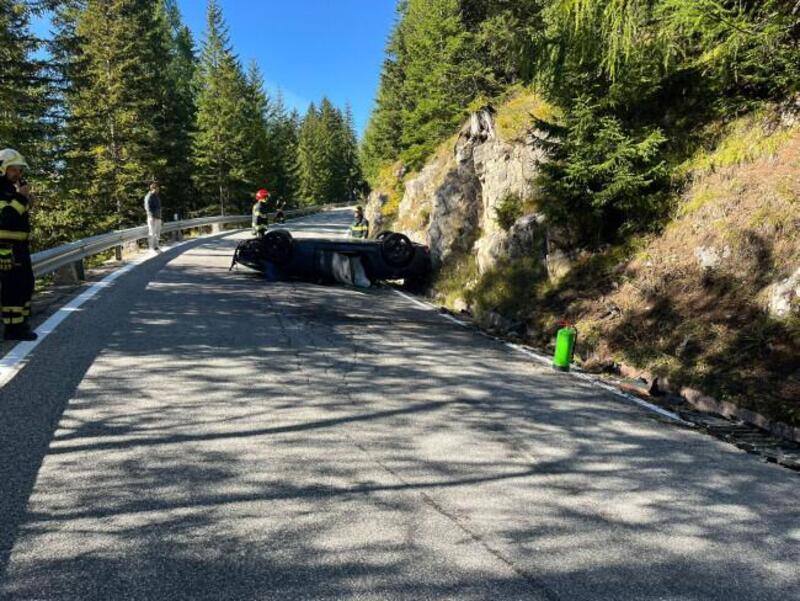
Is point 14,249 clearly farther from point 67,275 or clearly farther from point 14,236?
point 67,275

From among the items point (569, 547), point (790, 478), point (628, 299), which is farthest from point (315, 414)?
point (628, 299)

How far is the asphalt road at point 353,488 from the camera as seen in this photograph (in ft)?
8.30

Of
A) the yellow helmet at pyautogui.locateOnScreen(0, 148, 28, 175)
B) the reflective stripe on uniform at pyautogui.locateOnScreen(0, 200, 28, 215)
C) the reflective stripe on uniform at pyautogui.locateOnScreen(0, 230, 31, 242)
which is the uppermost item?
the yellow helmet at pyautogui.locateOnScreen(0, 148, 28, 175)

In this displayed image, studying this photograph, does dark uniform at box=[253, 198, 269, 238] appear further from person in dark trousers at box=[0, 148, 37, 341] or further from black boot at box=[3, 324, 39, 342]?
black boot at box=[3, 324, 39, 342]

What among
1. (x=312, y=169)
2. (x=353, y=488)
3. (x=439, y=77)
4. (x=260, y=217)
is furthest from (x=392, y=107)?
(x=353, y=488)

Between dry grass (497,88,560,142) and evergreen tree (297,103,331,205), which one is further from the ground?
evergreen tree (297,103,331,205)

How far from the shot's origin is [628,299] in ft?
27.2

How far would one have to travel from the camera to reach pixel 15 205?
5.83 m

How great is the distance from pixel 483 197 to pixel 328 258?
17.2ft

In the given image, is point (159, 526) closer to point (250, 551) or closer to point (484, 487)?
point (250, 551)

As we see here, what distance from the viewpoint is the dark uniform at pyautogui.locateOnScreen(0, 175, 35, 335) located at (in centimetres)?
577

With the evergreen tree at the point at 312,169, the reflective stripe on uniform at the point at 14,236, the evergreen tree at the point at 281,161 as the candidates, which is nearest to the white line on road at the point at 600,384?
the reflective stripe on uniform at the point at 14,236

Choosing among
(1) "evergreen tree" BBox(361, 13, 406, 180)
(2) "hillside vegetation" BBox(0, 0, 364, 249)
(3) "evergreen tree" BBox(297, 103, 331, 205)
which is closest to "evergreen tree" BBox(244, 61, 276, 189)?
(2) "hillside vegetation" BBox(0, 0, 364, 249)

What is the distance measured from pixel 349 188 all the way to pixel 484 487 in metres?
102
